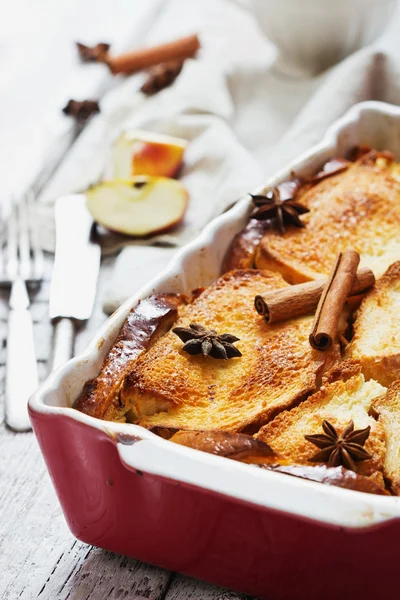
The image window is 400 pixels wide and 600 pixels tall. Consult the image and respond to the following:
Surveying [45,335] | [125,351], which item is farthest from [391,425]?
[45,335]

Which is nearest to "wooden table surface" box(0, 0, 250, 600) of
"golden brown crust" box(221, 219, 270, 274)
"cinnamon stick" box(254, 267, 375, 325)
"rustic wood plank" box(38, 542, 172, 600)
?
"rustic wood plank" box(38, 542, 172, 600)

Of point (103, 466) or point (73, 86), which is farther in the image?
point (73, 86)

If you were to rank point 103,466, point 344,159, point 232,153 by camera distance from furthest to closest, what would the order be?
point 232,153, point 344,159, point 103,466

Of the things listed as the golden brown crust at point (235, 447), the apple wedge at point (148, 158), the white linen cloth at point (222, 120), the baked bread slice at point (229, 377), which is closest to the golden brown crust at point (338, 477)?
the golden brown crust at point (235, 447)

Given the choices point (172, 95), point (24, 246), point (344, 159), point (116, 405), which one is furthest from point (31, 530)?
point (172, 95)

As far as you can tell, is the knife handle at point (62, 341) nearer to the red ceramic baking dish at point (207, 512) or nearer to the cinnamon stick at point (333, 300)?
the red ceramic baking dish at point (207, 512)

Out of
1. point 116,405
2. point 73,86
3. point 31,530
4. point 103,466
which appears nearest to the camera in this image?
point 103,466

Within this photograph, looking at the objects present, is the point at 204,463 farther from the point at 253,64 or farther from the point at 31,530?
the point at 253,64

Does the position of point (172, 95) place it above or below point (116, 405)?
below
